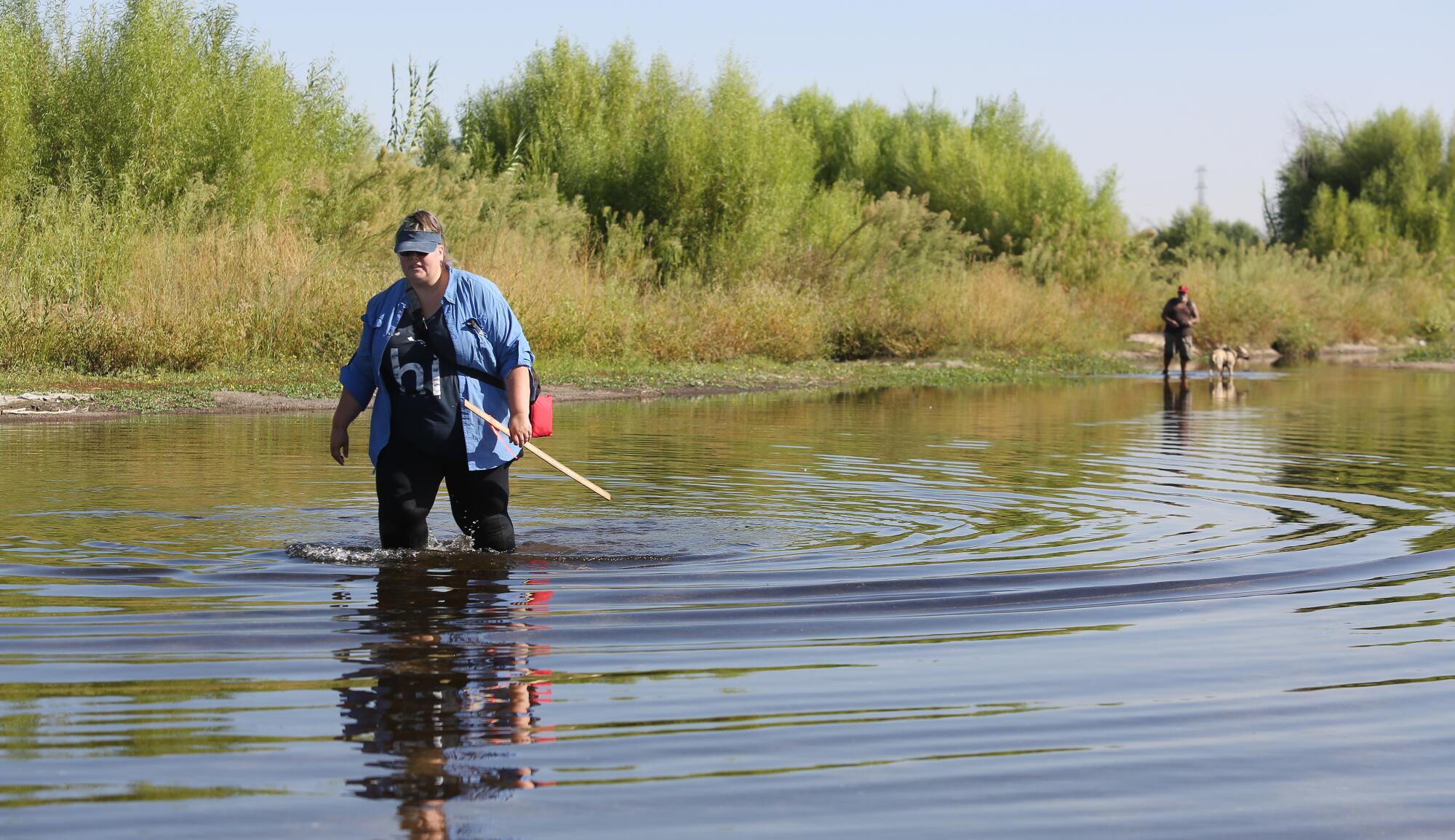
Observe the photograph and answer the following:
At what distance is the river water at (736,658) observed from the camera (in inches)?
179

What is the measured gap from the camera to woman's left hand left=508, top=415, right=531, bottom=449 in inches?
314

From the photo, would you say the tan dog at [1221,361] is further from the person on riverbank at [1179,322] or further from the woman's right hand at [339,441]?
the woman's right hand at [339,441]

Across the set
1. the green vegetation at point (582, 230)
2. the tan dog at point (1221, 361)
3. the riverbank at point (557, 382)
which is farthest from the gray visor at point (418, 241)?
the tan dog at point (1221, 361)

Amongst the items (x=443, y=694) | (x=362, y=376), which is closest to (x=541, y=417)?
(x=362, y=376)

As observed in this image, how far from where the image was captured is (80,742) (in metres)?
5.06

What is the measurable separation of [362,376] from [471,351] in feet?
1.93

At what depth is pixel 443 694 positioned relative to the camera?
18.9 feet

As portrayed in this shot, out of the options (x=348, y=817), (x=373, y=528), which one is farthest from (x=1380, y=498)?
(x=348, y=817)

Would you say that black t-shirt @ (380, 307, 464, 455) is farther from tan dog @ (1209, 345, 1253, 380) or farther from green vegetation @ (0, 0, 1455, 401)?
tan dog @ (1209, 345, 1253, 380)

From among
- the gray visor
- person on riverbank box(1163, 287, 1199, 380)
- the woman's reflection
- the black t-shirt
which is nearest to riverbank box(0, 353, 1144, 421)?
person on riverbank box(1163, 287, 1199, 380)

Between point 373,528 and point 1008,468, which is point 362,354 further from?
point 1008,468

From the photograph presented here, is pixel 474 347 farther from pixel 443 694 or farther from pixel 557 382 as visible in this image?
pixel 557 382

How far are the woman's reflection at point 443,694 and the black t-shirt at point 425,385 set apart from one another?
0.67 metres

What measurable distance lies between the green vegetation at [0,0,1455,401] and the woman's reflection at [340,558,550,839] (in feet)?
49.9
